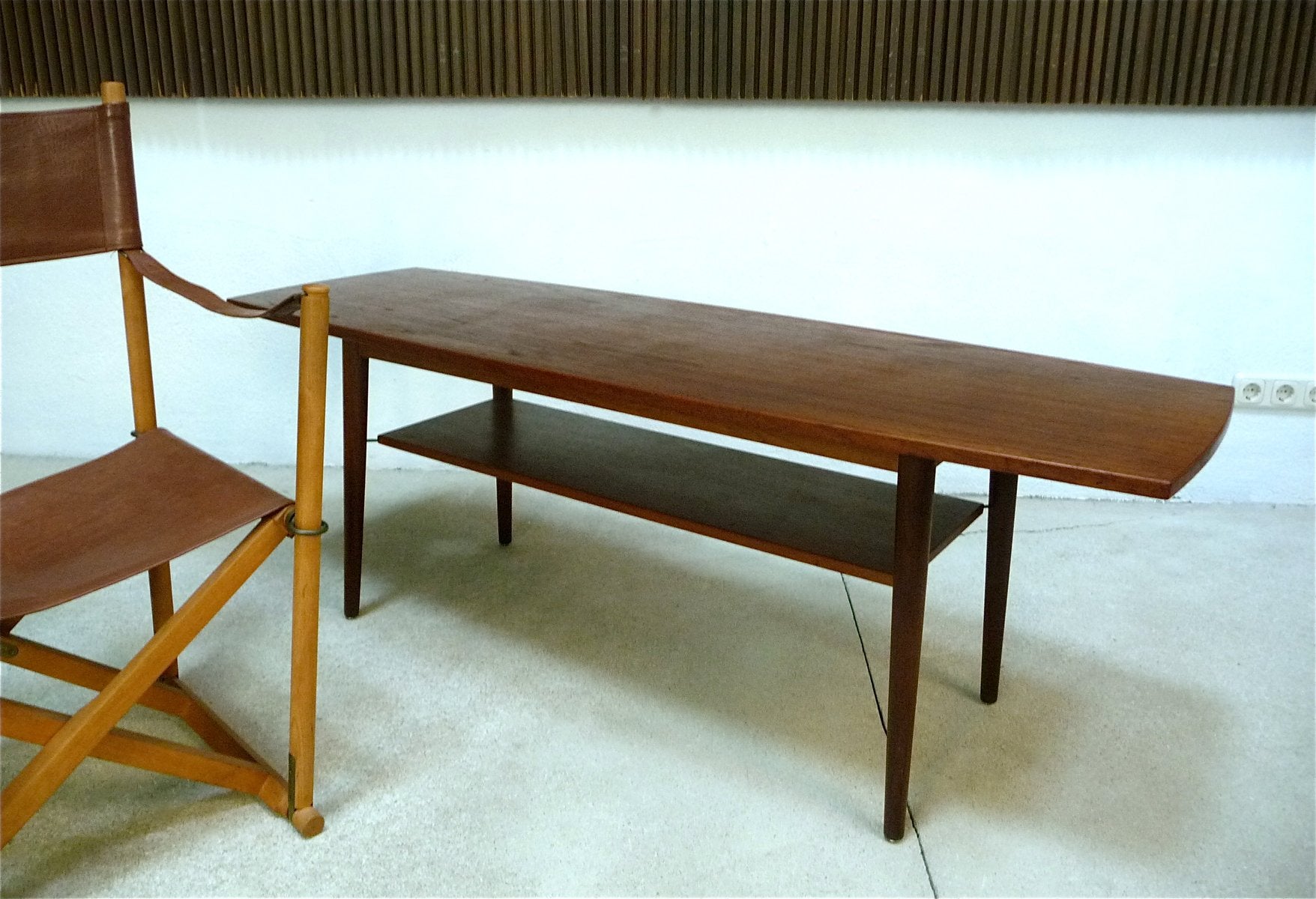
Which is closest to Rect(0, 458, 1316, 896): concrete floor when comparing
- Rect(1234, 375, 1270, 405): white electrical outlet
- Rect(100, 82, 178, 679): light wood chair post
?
Rect(1234, 375, 1270, 405): white electrical outlet

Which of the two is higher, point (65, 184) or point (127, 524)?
point (65, 184)

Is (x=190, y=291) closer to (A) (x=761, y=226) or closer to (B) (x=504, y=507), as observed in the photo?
(B) (x=504, y=507)

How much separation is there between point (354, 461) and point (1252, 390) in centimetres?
245

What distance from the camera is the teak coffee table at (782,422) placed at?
1.53 metres

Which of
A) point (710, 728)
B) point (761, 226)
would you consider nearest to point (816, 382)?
point (710, 728)

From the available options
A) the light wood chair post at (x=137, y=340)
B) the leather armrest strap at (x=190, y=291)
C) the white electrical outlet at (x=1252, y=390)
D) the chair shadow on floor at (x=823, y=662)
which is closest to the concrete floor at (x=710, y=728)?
the chair shadow on floor at (x=823, y=662)

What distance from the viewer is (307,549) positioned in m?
1.63

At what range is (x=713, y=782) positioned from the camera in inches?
73.8

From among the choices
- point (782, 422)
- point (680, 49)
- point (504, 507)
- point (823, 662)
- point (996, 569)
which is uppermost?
point (680, 49)

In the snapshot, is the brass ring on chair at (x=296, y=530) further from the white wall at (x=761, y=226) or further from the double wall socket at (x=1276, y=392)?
the double wall socket at (x=1276, y=392)

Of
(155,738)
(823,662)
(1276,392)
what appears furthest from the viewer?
(1276,392)

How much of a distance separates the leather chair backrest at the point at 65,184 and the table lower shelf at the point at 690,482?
0.67 meters

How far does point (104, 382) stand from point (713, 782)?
2474 millimetres

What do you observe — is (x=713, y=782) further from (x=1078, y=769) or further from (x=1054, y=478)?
(x=1054, y=478)
